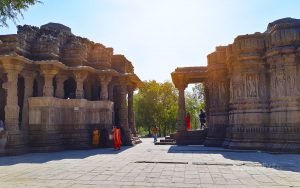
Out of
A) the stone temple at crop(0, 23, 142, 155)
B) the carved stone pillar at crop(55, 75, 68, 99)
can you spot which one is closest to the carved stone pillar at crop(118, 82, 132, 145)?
the stone temple at crop(0, 23, 142, 155)

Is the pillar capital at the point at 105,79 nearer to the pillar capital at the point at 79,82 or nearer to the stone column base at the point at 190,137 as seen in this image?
the pillar capital at the point at 79,82

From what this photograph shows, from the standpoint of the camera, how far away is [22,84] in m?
18.9

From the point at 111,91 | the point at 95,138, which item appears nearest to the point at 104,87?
the point at 111,91

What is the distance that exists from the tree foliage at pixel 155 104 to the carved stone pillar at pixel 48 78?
86.4ft

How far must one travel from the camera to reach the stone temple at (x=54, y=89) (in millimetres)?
15766

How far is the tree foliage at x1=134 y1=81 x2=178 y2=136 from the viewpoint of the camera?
4381cm

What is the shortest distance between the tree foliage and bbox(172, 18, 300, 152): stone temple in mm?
25445

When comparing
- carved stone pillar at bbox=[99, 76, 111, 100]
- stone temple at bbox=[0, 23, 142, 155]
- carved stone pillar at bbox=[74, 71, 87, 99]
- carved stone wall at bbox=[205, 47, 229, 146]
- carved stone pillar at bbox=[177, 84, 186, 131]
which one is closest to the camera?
stone temple at bbox=[0, 23, 142, 155]

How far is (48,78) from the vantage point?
677 inches

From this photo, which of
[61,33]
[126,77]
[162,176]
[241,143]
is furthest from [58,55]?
[162,176]

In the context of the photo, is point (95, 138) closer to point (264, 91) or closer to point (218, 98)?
point (218, 98)

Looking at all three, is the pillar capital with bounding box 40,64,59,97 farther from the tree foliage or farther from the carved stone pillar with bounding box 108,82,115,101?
the tree foliage

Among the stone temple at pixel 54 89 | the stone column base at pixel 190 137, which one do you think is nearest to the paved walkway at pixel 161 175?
the stone temple at pixel 54 89

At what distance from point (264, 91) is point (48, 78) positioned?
11.2 meters
